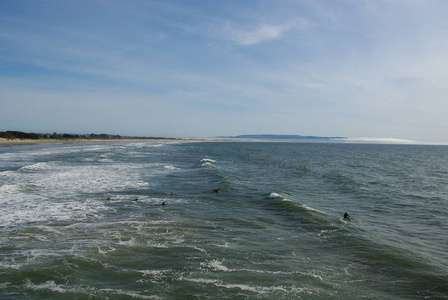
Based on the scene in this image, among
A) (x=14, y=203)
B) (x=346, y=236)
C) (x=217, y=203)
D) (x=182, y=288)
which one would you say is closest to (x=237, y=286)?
(x=182, y=288)

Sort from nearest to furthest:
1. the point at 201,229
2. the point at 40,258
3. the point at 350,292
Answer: the point at 350,292 → the point at 40,258 → the point at 201,229

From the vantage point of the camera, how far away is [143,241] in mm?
13000

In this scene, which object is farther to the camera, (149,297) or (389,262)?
(389,262)

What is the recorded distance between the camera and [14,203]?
19.8 metres

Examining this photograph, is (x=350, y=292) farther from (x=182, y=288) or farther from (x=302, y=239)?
(x=182, y=288)

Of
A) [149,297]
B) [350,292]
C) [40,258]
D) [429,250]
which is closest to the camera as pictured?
[149,297]

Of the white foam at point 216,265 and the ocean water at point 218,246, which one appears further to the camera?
the white foam at point 216,265

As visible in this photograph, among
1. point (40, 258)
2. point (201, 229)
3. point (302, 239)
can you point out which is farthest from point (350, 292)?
point (40, 258)

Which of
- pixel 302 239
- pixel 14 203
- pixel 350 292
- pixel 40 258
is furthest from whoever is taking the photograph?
pixel 14 203

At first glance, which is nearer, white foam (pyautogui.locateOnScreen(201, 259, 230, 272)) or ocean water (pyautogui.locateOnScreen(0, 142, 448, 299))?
ocean water (pyautogui.locateOnScreen(0, 142, 448, 299))

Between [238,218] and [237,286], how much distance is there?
7.71m

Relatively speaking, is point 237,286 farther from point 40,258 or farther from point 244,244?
point 40,258

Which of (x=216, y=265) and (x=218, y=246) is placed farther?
(x=218, y=246)

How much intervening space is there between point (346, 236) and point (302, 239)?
2448 millimetres
